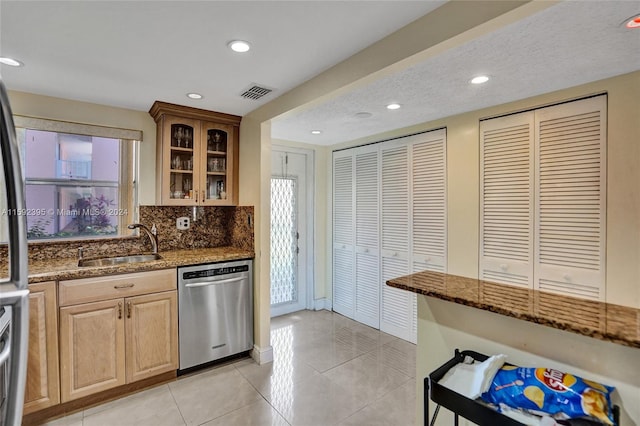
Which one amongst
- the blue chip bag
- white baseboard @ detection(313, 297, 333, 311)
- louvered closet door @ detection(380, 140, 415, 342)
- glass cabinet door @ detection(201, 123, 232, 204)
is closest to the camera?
the blue chip bag

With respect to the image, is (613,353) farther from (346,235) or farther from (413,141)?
(346,235)

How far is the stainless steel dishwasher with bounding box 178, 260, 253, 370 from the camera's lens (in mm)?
2639

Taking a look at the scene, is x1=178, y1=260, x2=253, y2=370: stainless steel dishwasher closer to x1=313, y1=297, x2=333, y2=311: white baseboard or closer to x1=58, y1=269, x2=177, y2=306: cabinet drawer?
x1=58, y1=269, x2=177, y2=306: cabinet drawer

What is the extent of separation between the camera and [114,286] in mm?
2346

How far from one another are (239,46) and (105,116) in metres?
1.84

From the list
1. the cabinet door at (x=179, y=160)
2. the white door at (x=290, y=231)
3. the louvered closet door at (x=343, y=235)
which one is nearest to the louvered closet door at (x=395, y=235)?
the louvered closet door at (x=343, y=235)

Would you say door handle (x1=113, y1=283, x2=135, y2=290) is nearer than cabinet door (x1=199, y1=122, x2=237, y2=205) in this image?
Yes

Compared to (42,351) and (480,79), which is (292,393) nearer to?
(42,351)

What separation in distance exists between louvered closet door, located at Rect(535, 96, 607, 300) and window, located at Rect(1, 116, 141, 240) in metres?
3.58

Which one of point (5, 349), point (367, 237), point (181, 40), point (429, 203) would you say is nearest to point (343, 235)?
point (367, 237)

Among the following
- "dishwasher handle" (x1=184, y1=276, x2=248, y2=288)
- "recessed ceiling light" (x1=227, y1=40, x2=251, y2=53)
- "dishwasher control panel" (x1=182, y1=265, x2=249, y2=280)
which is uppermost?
"recessed ceiling light" (x1=227, y1=40, x2=251, y2=53)

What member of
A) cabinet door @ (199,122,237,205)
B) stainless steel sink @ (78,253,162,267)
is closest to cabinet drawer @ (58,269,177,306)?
stainless steel sink @ (78,253,162,267)

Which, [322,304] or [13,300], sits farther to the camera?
[322,304]

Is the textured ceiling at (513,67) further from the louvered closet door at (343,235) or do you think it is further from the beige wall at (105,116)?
the beige wall at (105,116)
